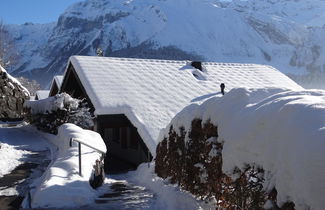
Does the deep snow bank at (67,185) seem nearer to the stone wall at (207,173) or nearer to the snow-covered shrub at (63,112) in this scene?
the stone wall at (207,173)

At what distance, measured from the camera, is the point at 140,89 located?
55.6 feet

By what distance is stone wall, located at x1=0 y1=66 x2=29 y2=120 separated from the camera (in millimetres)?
26219

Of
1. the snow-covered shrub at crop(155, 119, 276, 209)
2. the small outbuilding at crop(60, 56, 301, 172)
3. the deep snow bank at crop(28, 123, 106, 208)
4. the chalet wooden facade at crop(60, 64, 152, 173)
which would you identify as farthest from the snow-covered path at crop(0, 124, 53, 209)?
the snow-covered shrub at crop(155, 119, 276, 209)

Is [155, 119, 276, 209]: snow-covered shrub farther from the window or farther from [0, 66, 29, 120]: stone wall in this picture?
[0, 66, 29, 120]: stone wall

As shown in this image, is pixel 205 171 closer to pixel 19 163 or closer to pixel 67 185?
pixel 67 185

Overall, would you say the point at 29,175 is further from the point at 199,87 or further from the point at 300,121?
the point at 199,87

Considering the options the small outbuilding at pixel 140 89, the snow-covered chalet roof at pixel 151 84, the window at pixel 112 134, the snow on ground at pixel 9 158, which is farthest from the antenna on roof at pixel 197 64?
the snow on ground at pixel 9 158

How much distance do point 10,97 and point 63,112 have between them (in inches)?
539

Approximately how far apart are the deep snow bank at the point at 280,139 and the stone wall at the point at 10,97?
921 inches

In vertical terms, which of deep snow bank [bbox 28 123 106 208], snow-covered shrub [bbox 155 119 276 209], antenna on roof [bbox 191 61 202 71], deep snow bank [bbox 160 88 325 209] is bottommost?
deep snow bank [bbox 28 123 106 208]

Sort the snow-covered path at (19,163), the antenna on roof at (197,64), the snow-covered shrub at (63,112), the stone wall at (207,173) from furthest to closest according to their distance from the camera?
the antenna on roof at (197,64) → the snow-covered shrub at (63,112) → the snow-covered path at (19,163) → the stone wall at (207,173)

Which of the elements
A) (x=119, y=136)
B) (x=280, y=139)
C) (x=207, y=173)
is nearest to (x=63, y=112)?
(x=119, y=136)

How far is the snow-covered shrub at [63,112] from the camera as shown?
15.0 meters

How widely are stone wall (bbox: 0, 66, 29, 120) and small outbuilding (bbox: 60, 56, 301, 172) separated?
26.4ft
